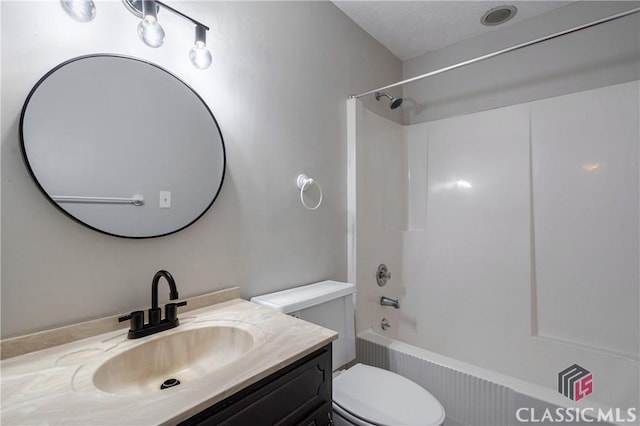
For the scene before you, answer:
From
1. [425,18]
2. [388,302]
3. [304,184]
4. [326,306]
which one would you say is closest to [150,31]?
[304,184]

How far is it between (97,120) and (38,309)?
58 cm

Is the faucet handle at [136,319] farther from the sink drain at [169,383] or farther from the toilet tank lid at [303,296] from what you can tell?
the toilet tank lid at [303,296]

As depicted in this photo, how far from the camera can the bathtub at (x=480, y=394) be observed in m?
1.15

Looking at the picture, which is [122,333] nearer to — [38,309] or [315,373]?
[38,309]

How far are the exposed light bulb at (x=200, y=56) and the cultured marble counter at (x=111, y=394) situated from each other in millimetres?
957

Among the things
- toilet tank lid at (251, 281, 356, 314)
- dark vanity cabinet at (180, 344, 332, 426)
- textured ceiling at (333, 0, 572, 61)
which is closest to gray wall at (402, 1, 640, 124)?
textured ceiling at (333, 0, 572, 61)

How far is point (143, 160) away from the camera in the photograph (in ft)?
3.36

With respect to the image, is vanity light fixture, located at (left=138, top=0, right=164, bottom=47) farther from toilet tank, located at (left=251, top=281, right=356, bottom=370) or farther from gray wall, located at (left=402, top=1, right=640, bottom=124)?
gray wall, located at (left=402, top=1, right=640, bottom=124)

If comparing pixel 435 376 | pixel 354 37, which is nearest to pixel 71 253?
pixel 435 376

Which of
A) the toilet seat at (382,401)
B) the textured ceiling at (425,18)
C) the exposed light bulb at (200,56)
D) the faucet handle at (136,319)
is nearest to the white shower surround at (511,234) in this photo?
the toilet seat at (382,401)

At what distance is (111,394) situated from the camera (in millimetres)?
623

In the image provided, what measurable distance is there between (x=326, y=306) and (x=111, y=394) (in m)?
0.95

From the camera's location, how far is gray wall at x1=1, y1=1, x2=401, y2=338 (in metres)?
0.81

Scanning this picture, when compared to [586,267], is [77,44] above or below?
above
